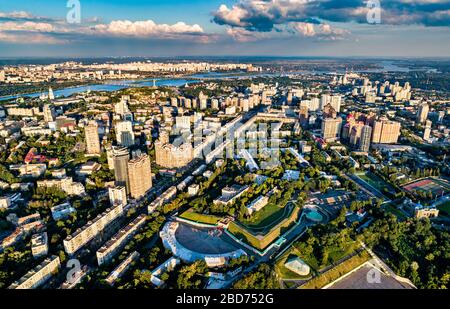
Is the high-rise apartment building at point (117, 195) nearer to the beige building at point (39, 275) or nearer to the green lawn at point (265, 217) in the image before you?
the beige building at point (39, 275)

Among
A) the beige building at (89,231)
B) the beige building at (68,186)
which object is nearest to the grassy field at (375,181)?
the beige building at (89,231)

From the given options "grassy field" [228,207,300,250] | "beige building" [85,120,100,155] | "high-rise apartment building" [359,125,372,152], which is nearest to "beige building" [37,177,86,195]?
"beige building" [85,120,100,155]

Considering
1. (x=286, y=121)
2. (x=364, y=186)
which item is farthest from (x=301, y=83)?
(x=364, y=186)

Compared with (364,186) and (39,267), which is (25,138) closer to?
(39,267)

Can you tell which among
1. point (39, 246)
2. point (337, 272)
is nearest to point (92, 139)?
point (39, 246)

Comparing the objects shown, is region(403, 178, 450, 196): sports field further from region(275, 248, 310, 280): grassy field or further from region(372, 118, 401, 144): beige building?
region(275, 248, 310, 280): grassy field
